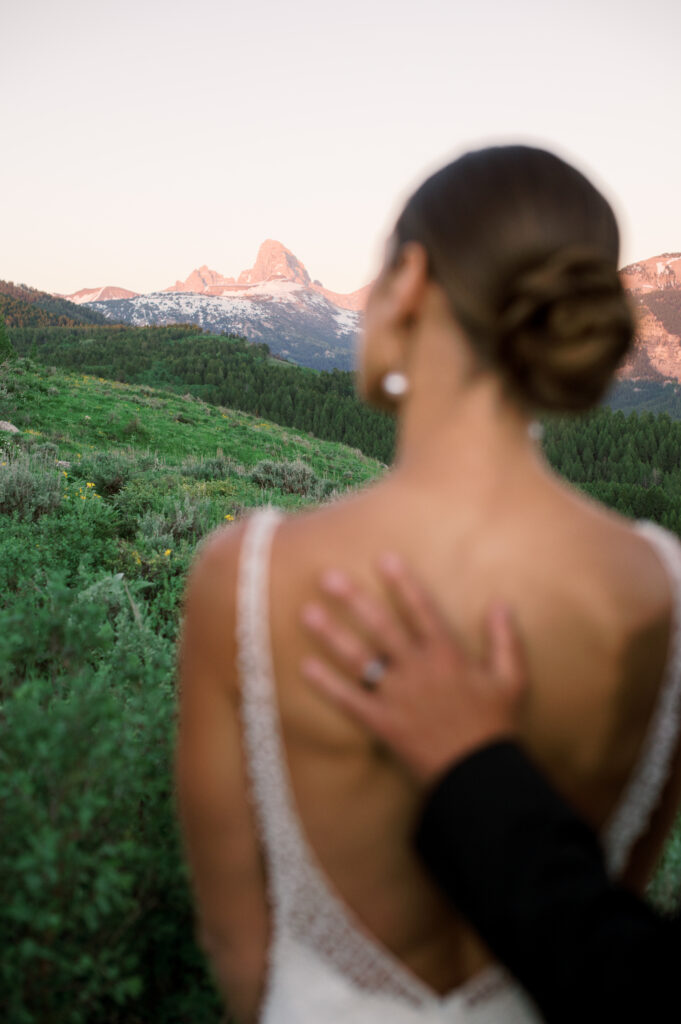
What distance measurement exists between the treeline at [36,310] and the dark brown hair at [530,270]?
12175cm

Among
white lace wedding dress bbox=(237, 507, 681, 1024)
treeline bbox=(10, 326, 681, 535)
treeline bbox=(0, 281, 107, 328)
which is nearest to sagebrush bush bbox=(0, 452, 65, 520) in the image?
white lace wedding dress bbox=(237, 507, 681, 1024)

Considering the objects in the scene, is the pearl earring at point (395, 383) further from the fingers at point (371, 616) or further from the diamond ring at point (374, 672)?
the diamond ring at point (374, 672)

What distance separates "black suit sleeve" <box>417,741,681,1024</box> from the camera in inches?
30.9

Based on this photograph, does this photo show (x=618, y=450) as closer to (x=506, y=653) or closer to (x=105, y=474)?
(x=105, y=474)

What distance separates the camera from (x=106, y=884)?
4.73 feet

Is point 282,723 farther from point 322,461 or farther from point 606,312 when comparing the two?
point 322,461

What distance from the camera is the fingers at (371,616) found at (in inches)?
36.1

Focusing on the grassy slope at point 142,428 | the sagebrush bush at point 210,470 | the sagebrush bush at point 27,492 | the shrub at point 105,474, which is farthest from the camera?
the grassy slope at point 142,428

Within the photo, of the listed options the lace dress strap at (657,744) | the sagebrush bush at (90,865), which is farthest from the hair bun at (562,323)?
the sagebrush bush at (90,865)

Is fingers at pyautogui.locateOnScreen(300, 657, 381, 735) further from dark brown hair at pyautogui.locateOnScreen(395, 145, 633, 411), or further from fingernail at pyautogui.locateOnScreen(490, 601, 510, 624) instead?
dark brown hair at pyautogui.locateOnScreen(395, 145, 633, 411)

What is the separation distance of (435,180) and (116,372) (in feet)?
264

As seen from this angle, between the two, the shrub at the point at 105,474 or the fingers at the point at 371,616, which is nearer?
the fingers at the point at 371,616

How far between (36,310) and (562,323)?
16022 cm

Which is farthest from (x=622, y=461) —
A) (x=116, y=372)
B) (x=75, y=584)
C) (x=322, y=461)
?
(x=75, y=584)
